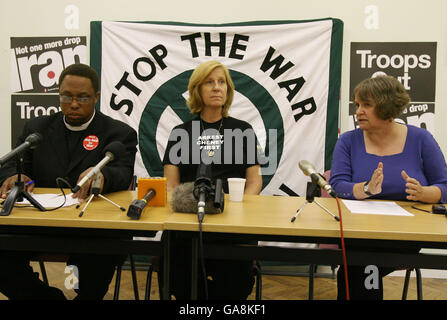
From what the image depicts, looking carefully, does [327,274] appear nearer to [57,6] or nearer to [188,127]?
[188,127]

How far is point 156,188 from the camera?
1.65 metres

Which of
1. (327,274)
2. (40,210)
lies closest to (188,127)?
(40,210)

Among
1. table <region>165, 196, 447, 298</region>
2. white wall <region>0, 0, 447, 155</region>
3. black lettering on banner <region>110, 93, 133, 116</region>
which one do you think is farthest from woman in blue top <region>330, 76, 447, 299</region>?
black lettering on banner <region>110, 93, 133, 116</region>

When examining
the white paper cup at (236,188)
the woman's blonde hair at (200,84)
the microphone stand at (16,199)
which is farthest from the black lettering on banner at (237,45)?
the microphone stand at (16,199)

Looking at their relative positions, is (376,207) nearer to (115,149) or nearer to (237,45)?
(115,149)

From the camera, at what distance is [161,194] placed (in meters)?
1.64

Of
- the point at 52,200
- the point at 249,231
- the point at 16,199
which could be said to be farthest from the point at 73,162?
the point at 249,231

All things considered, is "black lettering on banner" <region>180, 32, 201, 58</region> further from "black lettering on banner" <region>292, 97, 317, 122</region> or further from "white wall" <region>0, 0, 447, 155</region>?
"black lettering on banner" <region>292, 97, 317, 122</region>

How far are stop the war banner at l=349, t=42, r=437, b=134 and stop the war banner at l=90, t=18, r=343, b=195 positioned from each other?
0.28 meters

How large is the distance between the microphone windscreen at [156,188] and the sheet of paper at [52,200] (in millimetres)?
308

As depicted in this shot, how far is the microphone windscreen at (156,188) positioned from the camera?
1.62 metres

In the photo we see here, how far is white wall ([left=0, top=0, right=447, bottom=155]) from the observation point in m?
3.17
